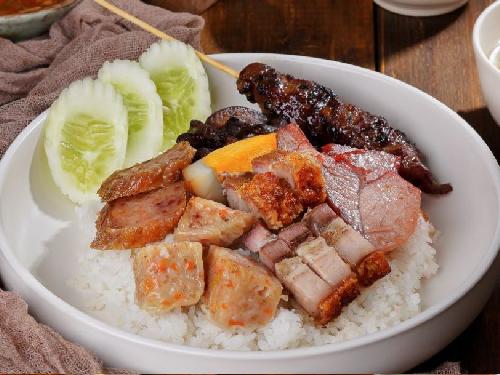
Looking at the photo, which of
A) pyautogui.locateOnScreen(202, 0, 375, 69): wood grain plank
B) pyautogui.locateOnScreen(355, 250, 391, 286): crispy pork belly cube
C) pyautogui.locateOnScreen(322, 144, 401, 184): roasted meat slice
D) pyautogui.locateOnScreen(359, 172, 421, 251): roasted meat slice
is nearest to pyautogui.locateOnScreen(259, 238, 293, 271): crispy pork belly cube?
pyautogui.locateOnScreen(355, 250, 391, 286): crispy pork belly cube

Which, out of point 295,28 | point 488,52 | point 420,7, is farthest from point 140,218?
point 420,7

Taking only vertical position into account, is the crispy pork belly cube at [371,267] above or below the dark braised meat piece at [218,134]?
below

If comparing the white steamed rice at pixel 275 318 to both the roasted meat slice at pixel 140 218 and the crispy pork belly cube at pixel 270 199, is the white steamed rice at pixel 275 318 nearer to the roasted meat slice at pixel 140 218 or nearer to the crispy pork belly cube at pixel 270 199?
the roasted meat slice at pixel 140 218

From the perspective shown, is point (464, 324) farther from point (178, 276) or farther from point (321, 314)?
point (178, 276)

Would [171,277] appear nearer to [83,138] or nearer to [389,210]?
[389,210]

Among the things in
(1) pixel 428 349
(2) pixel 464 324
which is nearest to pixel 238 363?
(1) pixel 428 349

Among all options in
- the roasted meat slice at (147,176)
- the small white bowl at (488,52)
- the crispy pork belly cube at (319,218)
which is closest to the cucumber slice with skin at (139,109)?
the roasted meat slice at (147,176)
